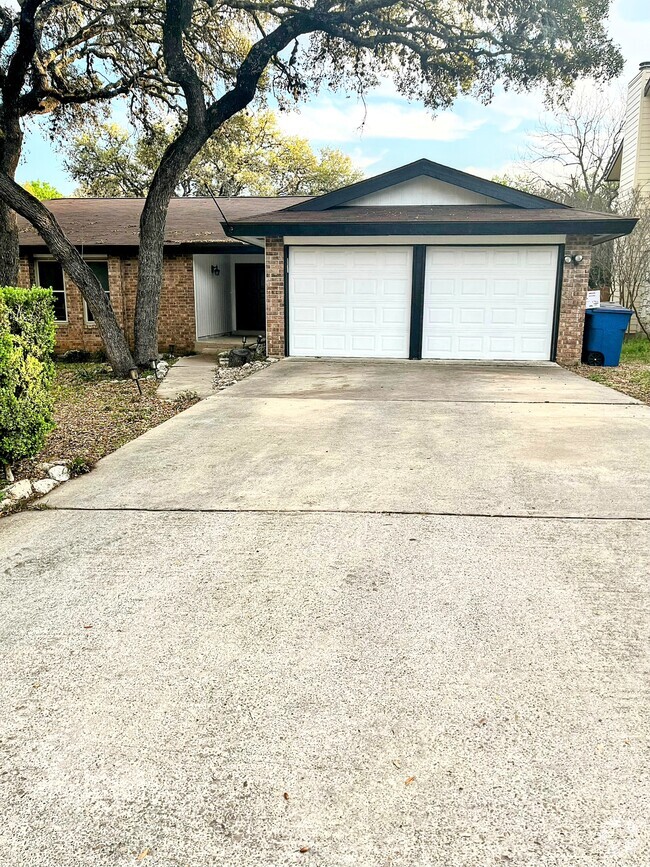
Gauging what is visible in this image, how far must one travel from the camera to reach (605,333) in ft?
39.2

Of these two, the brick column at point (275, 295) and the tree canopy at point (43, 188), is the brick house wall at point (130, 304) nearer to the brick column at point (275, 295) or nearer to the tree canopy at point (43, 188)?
the brick column at point (275, 295)

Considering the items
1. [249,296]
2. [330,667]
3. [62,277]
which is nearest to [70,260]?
[62,277]

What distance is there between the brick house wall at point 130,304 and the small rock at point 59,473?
10.0 metres

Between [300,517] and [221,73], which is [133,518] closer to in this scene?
[300,517]

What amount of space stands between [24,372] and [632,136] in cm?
1835

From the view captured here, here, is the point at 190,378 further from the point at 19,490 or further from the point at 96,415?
the point at 19,490

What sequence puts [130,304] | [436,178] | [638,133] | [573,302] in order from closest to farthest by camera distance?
[573,302] → [436,178] → [130,304] → [638,133]

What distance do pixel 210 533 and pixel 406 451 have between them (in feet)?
8.11

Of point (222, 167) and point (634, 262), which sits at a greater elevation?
point (222, 167)

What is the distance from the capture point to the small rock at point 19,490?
481cm

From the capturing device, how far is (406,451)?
600 cm

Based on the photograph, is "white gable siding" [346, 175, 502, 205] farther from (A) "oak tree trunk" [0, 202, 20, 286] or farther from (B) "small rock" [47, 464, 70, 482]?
(B) "small rock" [47, 464, 70, 482]

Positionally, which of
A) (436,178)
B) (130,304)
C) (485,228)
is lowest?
(130,304)

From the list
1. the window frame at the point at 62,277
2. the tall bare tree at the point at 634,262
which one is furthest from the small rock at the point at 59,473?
the tall bare tree at the point at 634,262
